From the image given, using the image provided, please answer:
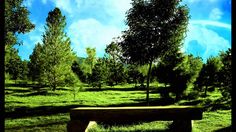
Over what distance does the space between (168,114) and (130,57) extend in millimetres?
18277

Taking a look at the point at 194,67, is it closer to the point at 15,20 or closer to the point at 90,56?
the point at 15,20

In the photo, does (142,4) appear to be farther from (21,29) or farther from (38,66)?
(38,66)

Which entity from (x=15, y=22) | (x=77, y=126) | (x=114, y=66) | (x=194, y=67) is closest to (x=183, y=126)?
(x=77, y=126)

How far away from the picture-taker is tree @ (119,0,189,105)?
2742cm

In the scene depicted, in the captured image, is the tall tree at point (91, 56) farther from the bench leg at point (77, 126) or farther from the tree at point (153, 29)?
the bench leg at point (77, 126)

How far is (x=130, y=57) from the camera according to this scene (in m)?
28.4

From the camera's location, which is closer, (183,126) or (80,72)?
(183,126)

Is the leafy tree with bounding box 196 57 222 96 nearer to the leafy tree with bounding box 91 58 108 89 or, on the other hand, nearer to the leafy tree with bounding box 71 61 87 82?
the leafy tree with bounding box 91 58 108 89

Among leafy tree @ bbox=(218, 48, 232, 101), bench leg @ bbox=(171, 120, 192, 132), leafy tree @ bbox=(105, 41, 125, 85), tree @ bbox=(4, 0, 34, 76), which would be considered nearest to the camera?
bench leg @ bbox=(171, 120, 192, 132)

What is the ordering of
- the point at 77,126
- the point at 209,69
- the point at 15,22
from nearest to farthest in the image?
the point at 77,126
the point at 15,22
the point at 209,69

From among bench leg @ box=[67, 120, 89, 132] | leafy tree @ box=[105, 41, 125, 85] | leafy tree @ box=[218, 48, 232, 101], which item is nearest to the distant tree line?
leafy tree @ box=[218, 48, 232, 101]

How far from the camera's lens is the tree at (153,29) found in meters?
27.4

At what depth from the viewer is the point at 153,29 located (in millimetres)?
27484

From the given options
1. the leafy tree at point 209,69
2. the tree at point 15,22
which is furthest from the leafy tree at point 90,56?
the tree at point 15,22
